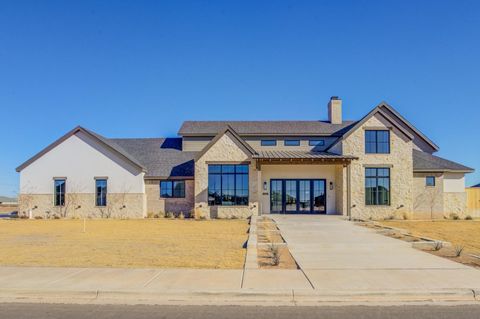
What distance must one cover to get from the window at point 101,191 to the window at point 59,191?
246cm

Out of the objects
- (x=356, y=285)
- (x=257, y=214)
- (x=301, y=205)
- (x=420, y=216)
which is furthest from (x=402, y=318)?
(x=420, y=216)

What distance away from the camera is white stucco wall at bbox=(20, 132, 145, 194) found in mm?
28422

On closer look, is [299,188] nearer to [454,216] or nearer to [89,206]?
[454,216]

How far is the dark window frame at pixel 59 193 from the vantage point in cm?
2842

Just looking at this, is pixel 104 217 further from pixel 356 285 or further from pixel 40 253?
pixel 356 285

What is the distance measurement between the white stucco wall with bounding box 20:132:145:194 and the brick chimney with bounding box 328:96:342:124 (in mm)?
18909

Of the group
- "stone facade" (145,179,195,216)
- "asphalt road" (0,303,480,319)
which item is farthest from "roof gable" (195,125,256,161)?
"asphalt road" (0,303,480,319)

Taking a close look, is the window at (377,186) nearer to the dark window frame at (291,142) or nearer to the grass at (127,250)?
the dark window frame at (291,142)

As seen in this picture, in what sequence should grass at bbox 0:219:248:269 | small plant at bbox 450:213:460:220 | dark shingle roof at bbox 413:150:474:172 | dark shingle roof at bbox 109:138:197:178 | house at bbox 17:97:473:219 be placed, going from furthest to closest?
dark shingle roof at bbox 109:138:197:178 < dark shingle roof at bbox 413:150:474:172 < small plant at bbox 450:213:460:220 < house at bbox 17:97:473:219 < grass at bbox 0:219:248:269

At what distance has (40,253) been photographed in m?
11.6

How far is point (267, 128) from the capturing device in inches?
1380

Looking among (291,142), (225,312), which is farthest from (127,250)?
(291,142)

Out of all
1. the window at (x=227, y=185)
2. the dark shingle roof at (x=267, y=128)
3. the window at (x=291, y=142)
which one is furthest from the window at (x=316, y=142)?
the window at (x=227, y=185)

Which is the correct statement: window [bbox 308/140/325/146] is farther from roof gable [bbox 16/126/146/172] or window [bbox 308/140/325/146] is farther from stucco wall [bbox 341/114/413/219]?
roof gable [bbox 16/126/146/172]
